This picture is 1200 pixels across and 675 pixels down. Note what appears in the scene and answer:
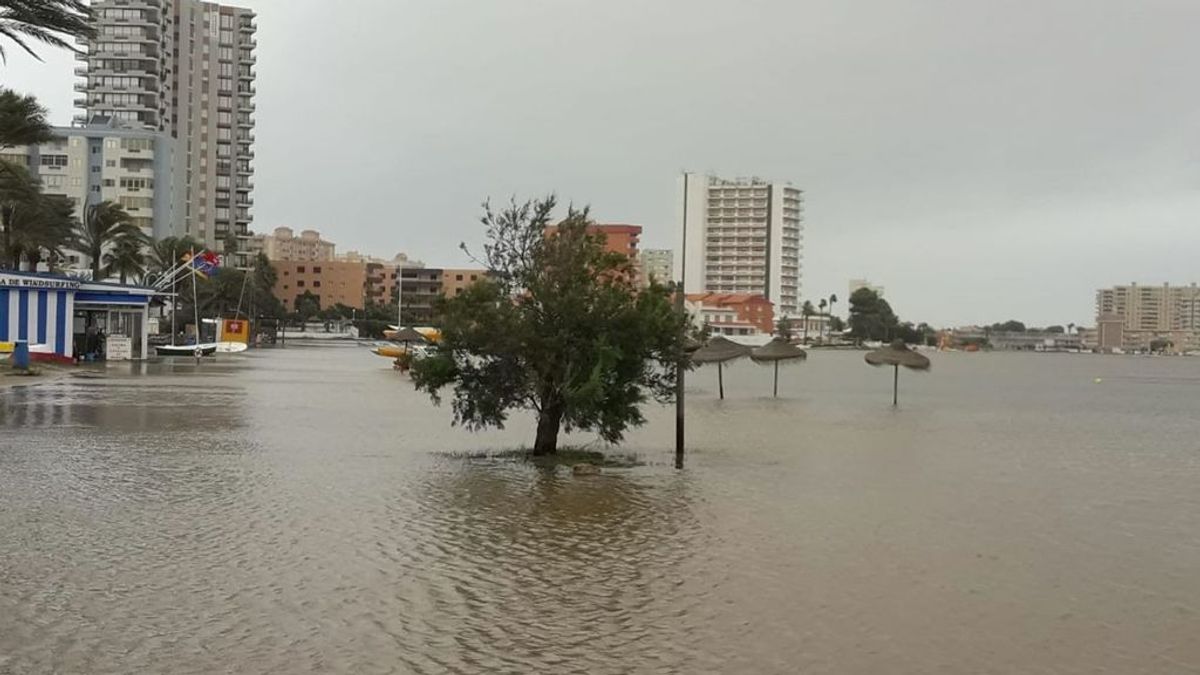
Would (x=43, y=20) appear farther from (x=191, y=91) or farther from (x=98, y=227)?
(x=191, y=91)

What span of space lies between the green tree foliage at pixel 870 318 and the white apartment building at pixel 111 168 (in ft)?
414

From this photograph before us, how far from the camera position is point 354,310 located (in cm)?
14362

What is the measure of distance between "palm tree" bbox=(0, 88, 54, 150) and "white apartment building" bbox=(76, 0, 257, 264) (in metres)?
76.6

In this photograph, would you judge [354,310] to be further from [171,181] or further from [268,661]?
[268,661]

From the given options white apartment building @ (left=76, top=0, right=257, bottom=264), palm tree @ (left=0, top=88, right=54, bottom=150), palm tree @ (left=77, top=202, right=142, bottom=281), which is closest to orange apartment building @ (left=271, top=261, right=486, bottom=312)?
white apartment building @ (left=76, top=0, right=257, bottom=264)

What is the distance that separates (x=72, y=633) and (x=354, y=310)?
14048 cm

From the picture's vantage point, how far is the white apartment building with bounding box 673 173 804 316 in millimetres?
184000

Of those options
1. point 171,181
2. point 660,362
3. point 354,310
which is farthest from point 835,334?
point 660,362

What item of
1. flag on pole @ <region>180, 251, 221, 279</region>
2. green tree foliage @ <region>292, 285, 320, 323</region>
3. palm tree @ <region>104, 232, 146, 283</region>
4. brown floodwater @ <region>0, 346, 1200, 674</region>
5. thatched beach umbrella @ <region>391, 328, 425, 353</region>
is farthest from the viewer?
green tree foliage @ <region>292, 285, 320, 323</region>

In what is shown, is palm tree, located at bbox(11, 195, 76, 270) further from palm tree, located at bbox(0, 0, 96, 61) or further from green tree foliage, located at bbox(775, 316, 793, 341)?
green tree foliage, located at bbox(775, 316, 793, 341)

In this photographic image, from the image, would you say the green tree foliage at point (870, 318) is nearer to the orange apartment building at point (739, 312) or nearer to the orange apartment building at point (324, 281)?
the orange apartment building at point (739, 312)

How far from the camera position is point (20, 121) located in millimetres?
27406

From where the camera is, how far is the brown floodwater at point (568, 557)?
6512 millimetres

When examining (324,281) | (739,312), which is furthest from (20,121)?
(739,312)
